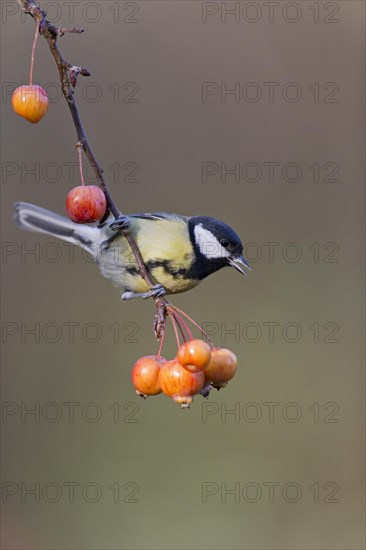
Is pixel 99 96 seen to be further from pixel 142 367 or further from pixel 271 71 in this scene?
pixel 142 367

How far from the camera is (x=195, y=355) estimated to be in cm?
102

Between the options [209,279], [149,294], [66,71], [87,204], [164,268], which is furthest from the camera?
[209,279]

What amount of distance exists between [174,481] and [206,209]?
1234 mm

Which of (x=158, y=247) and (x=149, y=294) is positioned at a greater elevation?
(x=158, y=247)

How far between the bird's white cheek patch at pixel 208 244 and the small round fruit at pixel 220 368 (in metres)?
0.70

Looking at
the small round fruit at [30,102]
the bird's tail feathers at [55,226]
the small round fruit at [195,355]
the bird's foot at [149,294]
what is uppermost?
the small round fruit at [30,102]

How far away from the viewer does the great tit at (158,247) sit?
1.77 metres

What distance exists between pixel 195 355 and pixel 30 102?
0.46m

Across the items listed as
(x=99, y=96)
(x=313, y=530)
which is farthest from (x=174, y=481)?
(x=99, y=96)

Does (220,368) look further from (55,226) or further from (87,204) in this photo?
(55,226)

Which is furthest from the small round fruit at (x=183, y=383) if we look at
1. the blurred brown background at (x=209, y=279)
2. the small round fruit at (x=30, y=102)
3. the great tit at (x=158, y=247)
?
the blurred brown background at (x=209, y=279)

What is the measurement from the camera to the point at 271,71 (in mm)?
3371

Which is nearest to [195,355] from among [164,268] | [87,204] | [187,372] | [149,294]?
[187,372]

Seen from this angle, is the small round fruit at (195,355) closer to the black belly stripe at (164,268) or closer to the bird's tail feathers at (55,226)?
the black belly stripe at (164,268)
